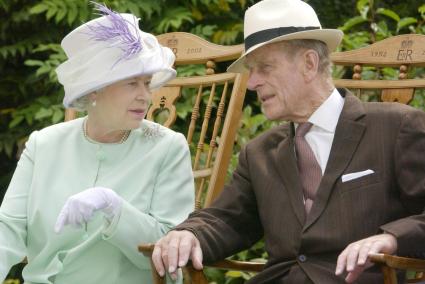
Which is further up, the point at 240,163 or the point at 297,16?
the point at 297,16

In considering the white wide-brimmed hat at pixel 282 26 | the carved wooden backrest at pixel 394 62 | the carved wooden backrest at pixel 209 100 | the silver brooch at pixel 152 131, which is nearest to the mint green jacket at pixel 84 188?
the silver brooch at pixel 152 131

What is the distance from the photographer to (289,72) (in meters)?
3.89

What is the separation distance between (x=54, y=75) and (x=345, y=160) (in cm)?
257

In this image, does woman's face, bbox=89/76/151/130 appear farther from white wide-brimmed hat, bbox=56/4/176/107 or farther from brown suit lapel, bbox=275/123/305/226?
brown suit lapel, bbox=275/123/305/226

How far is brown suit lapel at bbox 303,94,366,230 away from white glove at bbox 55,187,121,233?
0.61m

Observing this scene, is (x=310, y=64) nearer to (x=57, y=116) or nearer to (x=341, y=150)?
(x=341, y=150)

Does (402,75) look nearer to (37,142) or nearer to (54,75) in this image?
(37,142)

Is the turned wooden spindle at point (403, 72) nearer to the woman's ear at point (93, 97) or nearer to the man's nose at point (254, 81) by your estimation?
the man's nose at point (254, 81)

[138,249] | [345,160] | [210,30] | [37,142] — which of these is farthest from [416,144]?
[210,30]

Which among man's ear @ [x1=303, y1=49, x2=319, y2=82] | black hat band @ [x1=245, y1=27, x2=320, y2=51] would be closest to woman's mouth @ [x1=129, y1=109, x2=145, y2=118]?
black hat band @ [x1=245, y1=27, x2=320, y2=51]

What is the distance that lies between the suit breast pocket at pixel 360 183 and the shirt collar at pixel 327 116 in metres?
0.21

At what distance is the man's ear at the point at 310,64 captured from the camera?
12.8 ft

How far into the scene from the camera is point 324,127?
3.88 m

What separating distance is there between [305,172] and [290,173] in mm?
49
